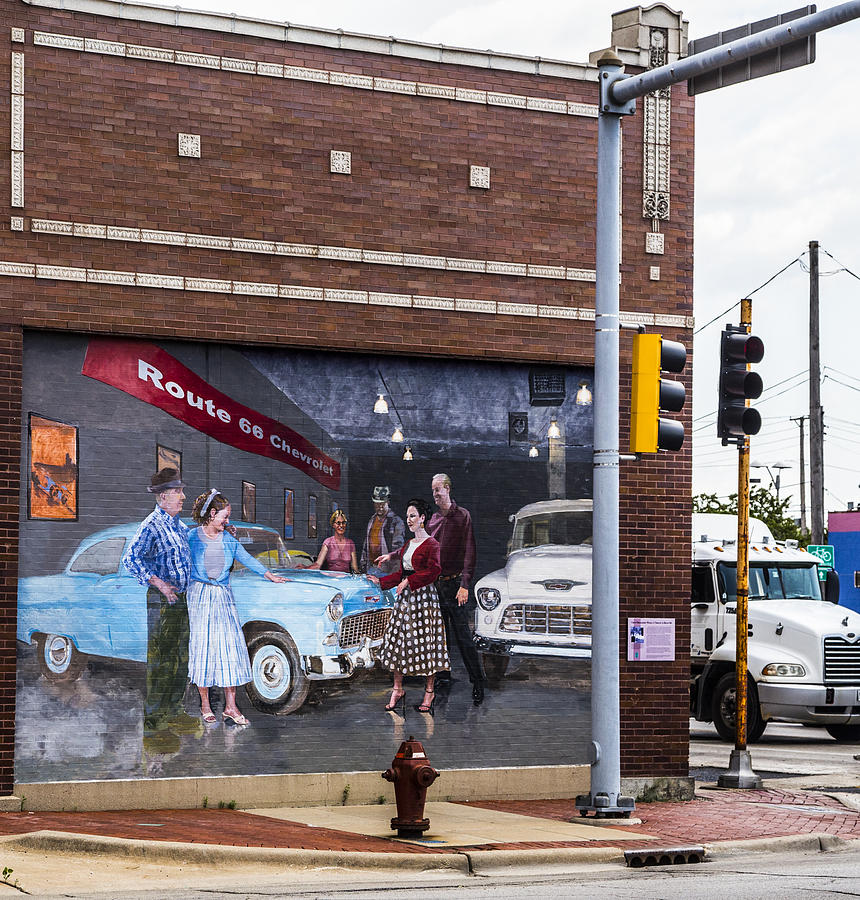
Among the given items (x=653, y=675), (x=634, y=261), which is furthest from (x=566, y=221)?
(x=653, y=675)

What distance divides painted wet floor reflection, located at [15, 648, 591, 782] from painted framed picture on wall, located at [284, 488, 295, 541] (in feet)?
4.83

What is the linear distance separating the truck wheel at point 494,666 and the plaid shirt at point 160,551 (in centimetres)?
314

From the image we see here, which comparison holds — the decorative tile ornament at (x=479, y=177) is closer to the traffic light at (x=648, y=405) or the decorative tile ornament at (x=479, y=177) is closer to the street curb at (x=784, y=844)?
the traffic light at (x=648, y=405)

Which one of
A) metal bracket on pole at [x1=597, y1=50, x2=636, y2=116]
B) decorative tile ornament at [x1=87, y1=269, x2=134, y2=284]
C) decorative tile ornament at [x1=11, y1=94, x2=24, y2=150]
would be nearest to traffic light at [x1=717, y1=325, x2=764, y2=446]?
metal bracket on pole at [x1=597, y1=50, x2=636, y2=116]

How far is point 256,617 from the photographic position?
13688mm

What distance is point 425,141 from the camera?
14.5 metres

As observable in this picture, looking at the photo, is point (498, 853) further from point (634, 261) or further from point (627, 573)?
point (634, 261)

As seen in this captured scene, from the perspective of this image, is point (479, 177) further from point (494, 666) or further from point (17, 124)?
point (494, 666)

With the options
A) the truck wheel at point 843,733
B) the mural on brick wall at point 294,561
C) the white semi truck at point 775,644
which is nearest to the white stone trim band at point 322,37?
the mural on brick wall at point 294,561

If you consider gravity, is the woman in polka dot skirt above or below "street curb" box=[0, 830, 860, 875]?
above

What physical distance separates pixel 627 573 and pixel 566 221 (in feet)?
12.1

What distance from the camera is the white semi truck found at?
2094 cm

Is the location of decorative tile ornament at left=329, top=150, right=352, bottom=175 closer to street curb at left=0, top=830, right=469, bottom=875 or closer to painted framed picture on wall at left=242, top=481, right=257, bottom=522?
painted framed picture on wall at left=242, top=481, right=257, bottom=522

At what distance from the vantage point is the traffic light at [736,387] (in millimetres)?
15305
